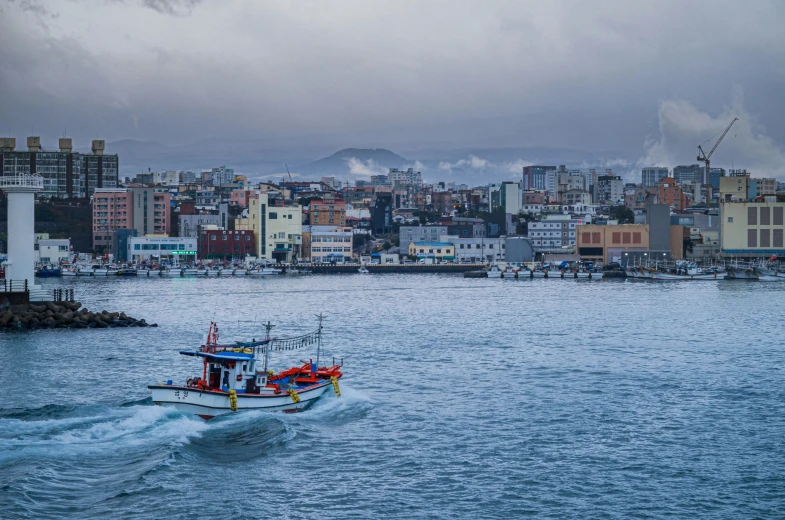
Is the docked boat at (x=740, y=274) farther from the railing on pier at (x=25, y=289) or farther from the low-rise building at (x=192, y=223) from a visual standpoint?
the railing on pier at (x=25, y=289)

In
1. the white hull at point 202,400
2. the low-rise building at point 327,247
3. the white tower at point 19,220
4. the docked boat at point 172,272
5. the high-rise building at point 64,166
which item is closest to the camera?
the white hull at point 202,400

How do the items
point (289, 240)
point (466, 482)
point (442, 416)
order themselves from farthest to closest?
point (289, 240), point (442, 416), point (466, 482)

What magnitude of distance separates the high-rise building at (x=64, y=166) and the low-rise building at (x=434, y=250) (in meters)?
39.3

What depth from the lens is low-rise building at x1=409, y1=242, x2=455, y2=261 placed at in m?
85.6

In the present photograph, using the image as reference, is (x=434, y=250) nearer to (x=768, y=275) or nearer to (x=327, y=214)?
(x=327, y=214)

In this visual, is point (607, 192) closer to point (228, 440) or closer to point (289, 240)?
point (289, 240)

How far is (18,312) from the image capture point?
95.5 ft

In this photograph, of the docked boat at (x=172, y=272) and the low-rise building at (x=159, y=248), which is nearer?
the docked boat at (x=172, y=272)

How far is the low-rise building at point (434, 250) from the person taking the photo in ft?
281

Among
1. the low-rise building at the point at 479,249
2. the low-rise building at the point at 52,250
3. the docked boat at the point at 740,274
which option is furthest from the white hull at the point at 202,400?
the low-rise building at the point at 479,249

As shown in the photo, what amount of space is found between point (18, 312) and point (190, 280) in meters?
37.5

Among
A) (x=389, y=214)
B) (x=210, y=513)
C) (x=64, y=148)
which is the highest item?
(x=64, y=148)

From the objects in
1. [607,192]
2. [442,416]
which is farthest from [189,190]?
[442,416]

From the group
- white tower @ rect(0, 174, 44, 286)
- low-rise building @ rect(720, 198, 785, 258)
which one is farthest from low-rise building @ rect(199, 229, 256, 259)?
white tower @ rect(0, 174, 44, 286)
